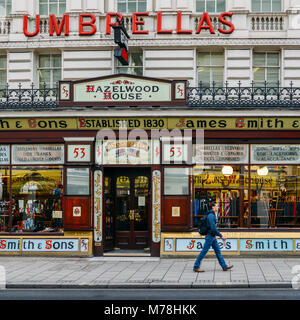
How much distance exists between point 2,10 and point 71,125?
665cm

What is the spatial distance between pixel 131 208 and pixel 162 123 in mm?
3324

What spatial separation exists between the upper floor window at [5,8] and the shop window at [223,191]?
10183 mm

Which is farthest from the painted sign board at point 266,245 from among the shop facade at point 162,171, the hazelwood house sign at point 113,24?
the hazelwood house sign at point 113,24

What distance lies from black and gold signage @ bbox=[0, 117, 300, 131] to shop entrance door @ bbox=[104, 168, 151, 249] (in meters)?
1.80

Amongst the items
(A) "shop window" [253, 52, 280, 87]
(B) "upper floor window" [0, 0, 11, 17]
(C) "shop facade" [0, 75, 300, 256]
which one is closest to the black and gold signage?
(C) "shop facade" [0, 75, 300, 256]

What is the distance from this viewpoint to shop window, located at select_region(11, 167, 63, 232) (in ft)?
56.9

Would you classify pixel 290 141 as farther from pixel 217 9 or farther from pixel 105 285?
pixel 105 285

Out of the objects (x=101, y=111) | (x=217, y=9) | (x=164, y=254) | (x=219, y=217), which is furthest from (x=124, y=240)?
(x=217, y=9)

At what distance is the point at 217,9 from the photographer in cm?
1938

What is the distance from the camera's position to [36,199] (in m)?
17.5

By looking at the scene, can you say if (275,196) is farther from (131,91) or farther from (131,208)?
(131,91)

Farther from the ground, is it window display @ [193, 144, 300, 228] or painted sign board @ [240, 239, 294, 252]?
window display @ [193, 144, 300, 228]

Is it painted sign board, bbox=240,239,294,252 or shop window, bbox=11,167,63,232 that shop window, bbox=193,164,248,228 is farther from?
shop window, bbox=11,167,63,232

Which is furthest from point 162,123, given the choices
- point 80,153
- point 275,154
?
point 275,154
